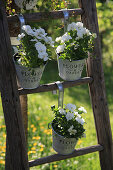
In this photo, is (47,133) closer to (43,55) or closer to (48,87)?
(48,87)

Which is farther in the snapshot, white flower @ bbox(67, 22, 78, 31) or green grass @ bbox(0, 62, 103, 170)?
green grass @ bbox(0, 62, 103, 170)

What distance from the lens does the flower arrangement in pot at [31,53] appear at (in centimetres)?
195

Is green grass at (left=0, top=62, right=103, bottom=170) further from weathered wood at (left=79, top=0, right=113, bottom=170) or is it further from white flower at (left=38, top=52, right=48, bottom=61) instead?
white flower at (left=38, top=52, right=48, bottom=61)

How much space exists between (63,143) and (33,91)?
1.61 ft

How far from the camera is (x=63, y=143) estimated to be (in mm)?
2215

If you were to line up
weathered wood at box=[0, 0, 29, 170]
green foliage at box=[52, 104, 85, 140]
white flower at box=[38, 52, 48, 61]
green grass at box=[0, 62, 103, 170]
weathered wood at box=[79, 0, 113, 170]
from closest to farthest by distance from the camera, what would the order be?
1. white flower at box=[38, 52, 48, 61]
2. weathered wood at box=[0, 0, 29, 170]
3. green foliage at box=[52, 104, 85, 140]
4. weathered wood at box=[79, 0, 113, 170]
5. green grass at box=[0, 62, 103, 170]

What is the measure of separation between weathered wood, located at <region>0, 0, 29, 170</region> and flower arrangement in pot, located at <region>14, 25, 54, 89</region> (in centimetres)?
8

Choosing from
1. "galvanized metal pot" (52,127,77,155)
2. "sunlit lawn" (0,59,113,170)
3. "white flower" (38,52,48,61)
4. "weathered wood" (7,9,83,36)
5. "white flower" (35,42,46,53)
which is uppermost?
"weathered wood" (7,9,83,36)

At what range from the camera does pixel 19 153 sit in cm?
218

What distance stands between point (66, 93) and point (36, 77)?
3235 millimetres

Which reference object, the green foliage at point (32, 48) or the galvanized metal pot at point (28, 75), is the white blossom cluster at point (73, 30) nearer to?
the green foliage at point (32, 48)

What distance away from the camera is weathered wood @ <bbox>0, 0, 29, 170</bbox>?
Result: 2057mm

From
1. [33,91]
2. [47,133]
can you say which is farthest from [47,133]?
[33,91]

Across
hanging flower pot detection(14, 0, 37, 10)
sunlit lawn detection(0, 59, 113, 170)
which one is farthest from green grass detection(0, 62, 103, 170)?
hanging flower pot detection(14, 0, 37, 10)
